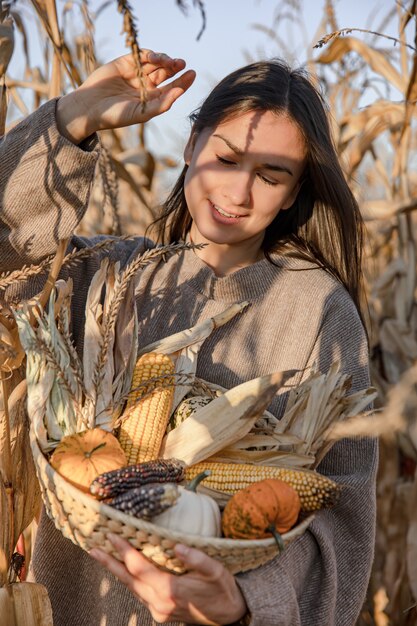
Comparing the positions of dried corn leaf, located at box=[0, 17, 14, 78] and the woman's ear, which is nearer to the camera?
dried corn leaf, located at box=[0, 17, 14, 78]

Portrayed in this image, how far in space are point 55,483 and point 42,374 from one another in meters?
0.19

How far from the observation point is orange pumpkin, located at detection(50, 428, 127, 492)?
1.09 meters

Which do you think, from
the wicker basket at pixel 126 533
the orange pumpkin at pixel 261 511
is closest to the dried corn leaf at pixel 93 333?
the wicker basket at pixel 126 533

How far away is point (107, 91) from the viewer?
1.44 metres

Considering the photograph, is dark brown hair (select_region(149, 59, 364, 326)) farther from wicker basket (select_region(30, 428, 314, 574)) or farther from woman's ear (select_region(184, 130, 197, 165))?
wicker basket (select_region(30, 428, 314, 574))

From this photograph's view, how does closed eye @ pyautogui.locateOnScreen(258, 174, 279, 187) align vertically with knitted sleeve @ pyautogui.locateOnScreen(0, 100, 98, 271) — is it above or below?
below

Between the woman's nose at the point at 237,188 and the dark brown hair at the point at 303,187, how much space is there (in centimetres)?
18

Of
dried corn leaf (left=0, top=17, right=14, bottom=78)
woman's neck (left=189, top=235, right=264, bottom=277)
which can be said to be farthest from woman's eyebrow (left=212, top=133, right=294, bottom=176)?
dried corn leaf (left=0, top=17, right=14, bottom=78)

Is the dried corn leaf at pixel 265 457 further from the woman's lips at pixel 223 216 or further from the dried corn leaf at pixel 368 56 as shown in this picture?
the dried corn leaf at pixel 368 56

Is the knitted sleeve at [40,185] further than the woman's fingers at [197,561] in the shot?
Yes

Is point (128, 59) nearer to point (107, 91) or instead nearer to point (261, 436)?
point (107, 91)

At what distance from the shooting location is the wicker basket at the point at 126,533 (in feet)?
3.35

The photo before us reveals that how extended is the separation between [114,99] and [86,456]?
681 mm

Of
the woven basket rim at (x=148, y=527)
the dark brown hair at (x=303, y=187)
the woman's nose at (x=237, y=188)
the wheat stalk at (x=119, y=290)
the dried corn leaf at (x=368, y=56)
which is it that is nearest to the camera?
the woven basket rim at (x=148, y=527)
